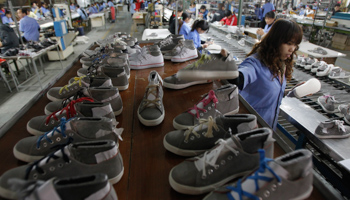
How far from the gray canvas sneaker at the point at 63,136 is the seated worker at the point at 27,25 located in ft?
21.0

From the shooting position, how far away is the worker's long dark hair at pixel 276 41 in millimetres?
1272

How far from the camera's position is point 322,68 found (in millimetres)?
2717

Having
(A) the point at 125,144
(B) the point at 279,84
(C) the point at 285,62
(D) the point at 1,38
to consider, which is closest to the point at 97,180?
(A) the point at 125,144

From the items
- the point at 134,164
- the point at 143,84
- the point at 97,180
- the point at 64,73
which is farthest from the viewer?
the point at 64,73

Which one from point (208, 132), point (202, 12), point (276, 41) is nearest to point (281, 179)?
point (208, 132)

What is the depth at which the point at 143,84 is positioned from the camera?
167 centimetres

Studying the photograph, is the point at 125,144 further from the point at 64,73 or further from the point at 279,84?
the point at 64,73

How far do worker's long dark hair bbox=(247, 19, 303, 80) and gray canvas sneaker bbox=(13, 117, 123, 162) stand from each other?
1127 mm

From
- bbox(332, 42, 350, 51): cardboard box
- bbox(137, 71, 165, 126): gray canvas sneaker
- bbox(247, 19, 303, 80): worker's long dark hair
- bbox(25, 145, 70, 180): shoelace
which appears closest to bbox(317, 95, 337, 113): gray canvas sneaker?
bbox(247, 19, 303, 80): worker's long dark hair

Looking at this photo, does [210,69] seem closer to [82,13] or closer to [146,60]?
[146,60]

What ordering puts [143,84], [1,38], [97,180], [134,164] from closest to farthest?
1. [97,180]
2. [134,164]
3. [143,84]
4. [1,38]

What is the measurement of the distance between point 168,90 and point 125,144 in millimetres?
685

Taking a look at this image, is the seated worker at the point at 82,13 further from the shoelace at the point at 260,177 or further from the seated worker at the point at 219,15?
the shoelace at the point at 260,177

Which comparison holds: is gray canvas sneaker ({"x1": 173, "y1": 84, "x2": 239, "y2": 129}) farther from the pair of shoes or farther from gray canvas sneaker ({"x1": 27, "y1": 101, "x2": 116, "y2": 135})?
the pair of shoes
